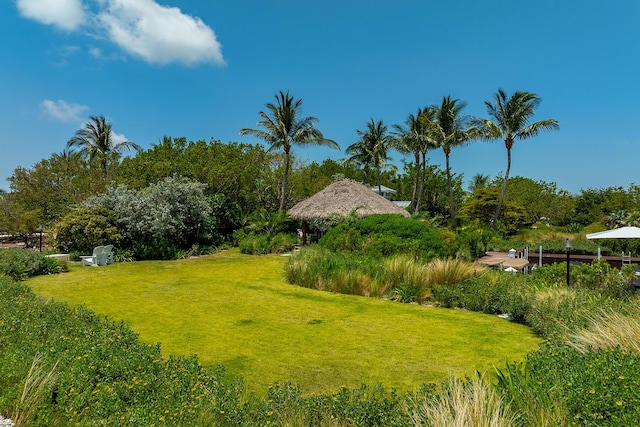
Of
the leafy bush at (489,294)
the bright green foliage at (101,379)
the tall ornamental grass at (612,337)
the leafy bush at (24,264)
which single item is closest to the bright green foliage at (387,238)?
the leafy bush at (489,294)

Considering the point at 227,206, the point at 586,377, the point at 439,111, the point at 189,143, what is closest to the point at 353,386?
the point at 586,377

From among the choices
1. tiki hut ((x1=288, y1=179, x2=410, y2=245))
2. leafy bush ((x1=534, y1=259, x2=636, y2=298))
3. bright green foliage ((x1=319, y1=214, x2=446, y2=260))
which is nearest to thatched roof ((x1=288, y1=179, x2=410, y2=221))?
tiki hut ((x1=288, y1=179, x2=410, y2=245))

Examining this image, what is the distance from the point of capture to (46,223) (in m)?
24.8

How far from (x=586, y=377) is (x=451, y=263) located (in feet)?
22.4

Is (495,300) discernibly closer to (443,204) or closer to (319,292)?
(319,292)

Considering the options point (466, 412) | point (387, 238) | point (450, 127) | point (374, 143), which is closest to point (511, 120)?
point (450, 127)

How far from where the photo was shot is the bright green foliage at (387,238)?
1349cm

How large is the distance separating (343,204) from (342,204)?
5 centimetres

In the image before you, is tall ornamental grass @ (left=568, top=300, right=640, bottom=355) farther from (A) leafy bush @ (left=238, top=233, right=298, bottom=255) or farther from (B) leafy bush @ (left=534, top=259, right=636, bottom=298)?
(A) leafy bush @ (left=238, top=233, right=298, bottom=255)

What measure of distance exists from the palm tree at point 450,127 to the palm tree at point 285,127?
9.84 metres

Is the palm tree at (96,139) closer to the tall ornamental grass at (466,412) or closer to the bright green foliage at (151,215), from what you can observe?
the bright green foliage at (151,215)

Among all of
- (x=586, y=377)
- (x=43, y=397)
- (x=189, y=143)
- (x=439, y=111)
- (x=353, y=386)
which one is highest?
(x=439, y=111)

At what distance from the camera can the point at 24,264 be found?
13570mm

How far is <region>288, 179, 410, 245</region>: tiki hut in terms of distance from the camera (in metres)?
22.0
